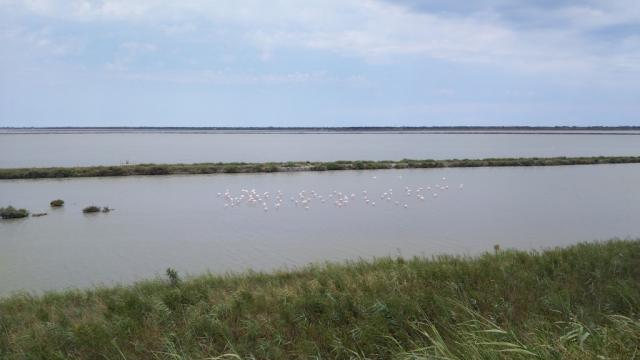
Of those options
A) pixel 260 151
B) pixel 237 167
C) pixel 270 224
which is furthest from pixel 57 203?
pixel 260 151

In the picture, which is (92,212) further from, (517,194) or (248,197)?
(517,194)

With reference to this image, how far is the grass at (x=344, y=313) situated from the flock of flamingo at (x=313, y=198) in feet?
38.6

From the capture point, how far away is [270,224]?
17281mm

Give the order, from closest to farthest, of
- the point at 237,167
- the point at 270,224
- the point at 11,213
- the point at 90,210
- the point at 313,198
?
the point at 270,224
the point at 11,213
the point at 90,210
the point at 313,198
the point at 237,167

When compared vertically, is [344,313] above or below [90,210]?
below

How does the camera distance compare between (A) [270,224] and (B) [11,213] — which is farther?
(B) [11,213]

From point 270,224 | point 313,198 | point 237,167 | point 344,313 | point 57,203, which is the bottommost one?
point 270,224

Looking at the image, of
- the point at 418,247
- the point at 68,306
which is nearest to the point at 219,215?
the point at 418,247

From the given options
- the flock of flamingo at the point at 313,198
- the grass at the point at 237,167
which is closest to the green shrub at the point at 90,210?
the flock of flamingo at the point at 313,198

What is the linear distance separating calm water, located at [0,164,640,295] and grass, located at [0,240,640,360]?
333cm

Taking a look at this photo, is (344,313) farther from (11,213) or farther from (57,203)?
(57,203)

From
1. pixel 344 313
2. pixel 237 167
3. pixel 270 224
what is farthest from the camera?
pixel 237 167

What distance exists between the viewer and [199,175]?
1234 inches

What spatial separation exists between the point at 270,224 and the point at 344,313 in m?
10.7
